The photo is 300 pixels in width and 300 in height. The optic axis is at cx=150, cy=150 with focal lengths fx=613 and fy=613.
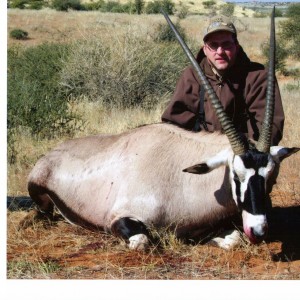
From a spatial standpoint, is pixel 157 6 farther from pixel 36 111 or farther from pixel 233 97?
pixel 233 97

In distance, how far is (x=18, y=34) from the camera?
13.8m

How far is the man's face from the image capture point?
18.3 feet

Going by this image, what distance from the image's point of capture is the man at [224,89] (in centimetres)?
555

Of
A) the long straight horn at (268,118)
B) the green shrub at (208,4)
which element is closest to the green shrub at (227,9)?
the green shrub at (208,4)

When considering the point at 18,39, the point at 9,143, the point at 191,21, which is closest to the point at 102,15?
the point at 18,39

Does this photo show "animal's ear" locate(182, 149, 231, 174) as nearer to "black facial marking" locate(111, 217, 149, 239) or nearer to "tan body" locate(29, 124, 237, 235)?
"tan body" locate(29, 124, 237, 235)

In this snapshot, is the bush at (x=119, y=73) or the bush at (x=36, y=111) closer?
the bush at (x=36, y=111)

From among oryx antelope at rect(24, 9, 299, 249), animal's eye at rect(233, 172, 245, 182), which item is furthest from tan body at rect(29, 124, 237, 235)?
animal's eye at rect(233, 172, 245, 182)

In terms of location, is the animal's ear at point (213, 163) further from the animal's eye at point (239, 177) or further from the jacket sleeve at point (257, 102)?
the jacket sleeve at point (257, 102)

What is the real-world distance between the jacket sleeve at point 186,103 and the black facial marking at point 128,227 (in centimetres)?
129

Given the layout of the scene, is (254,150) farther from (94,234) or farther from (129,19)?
(129,19)

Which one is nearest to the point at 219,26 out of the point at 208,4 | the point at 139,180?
the point at 139,180

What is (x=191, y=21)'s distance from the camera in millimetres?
18500

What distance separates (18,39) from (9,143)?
722cm
